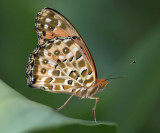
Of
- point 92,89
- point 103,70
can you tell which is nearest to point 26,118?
point 92,89

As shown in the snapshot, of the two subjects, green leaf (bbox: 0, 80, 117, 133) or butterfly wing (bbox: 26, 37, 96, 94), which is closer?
green leaf (bbox: 0, 80, 117, 133)

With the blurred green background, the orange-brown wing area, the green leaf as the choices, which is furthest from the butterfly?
the green leaf

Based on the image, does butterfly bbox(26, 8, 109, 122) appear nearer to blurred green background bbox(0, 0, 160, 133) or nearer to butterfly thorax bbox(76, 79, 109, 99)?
butterfly thorax bbox(76, 79, 109, 99)

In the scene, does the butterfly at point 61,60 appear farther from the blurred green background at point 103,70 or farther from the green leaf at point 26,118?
the green leaf at point 26,118

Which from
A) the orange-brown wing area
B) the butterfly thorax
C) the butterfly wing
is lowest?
the butterfly thorax

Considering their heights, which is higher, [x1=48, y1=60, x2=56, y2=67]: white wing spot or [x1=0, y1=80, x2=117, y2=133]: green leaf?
[x1=48, y1=60, x2=56, y2=67]: white wing spot
